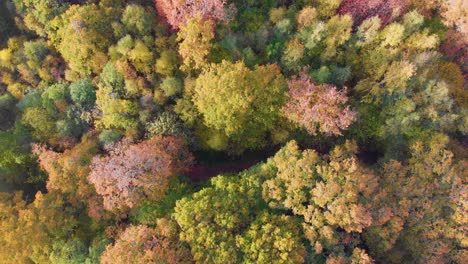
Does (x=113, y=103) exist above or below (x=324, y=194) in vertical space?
above

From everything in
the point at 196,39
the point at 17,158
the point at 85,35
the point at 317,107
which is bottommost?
the point at 17,158

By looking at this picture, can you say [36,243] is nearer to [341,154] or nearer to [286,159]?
[286,159]

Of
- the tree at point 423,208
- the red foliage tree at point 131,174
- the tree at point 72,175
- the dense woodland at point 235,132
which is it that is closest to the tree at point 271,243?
the dense woodland at point 235,132

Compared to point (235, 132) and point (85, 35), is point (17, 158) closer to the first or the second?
point (85, 35)

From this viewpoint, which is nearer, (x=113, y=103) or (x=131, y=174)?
(x=131, y=174)

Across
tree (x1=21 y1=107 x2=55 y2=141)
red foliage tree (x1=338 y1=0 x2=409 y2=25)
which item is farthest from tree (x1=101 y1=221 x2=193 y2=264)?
red foliage tree (x1=338 y1=0 x2=409 y2=25)

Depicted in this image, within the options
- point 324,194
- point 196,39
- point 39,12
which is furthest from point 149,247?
point 39,12

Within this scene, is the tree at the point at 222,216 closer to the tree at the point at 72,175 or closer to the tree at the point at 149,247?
the tree at the point at 149,247

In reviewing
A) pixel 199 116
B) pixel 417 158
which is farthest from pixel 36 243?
pixel 417 158
